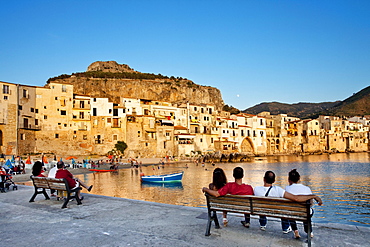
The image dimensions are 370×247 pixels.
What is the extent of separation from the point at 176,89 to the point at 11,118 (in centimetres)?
6134

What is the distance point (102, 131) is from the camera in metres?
56.9

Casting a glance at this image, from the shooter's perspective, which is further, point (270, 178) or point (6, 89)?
point (6, 89)

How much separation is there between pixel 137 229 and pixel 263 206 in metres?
2.62

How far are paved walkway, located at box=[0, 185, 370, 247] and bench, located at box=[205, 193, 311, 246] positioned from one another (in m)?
0.45

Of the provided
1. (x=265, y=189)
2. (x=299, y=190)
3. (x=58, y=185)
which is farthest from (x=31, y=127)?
(x=299, y=190)

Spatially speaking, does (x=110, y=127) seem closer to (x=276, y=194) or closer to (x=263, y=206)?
(x=276, y=194)

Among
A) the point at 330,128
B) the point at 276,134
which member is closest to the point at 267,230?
the point at 276,134

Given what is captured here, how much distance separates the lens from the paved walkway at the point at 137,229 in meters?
5.00

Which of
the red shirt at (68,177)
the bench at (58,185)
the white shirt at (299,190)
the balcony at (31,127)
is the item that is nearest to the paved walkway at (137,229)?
the bench at (58,185)

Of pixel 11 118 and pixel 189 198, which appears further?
pixel 11 118

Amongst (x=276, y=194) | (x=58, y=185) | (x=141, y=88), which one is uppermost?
(x=141, y=88)

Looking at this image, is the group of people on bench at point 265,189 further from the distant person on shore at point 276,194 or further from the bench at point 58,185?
the bench at point 58,185

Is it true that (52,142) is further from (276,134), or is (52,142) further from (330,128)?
(330,128)

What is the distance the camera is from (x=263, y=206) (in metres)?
5.17
